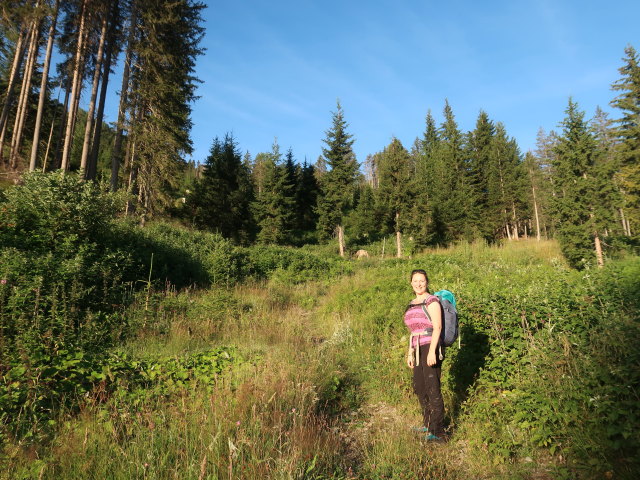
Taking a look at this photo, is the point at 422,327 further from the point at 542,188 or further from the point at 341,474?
the point at 542,188

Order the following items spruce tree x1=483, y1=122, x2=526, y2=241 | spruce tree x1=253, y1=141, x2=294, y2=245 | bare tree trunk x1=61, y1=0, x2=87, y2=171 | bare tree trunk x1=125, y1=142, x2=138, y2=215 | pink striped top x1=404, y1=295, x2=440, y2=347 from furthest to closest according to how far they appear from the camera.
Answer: spruce tree x1=483, y1=122, x2=526, y2=241 → spruce tree x1=253, y1=141, x2=294, y2=245 → bare tree trunk x1=125, y1=142, x2=138, y2=215 → bare tree trunk x1=61, y1=0, x2=87, y2=171 → pink striped top x1=404, y1=295, x2=440, y2=347

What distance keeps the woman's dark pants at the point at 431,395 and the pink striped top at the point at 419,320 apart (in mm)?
105

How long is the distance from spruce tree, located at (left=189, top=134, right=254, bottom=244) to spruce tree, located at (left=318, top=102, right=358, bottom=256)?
282 inches

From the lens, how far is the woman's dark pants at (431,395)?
3.63 m

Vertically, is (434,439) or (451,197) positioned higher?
(451,197)

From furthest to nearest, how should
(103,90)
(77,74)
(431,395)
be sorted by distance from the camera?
(103,90), (77,74), (431,395)

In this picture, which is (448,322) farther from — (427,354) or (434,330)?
(427,354)

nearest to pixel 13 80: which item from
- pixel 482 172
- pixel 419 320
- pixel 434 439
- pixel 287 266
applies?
pixel 287 266

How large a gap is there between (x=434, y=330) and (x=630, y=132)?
29.6 metres

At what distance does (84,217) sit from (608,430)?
10.1m

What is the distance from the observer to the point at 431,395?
3674 millimetres

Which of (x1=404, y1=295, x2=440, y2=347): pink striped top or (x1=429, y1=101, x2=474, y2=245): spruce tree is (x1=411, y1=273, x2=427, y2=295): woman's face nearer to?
(x1=404, y1=295, x2=440, y2=347): pink striped top

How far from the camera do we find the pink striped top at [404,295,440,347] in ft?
12.3

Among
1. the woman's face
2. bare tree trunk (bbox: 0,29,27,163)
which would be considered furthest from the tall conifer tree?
bare tree trunk (bbox: 0,29,27,163)
